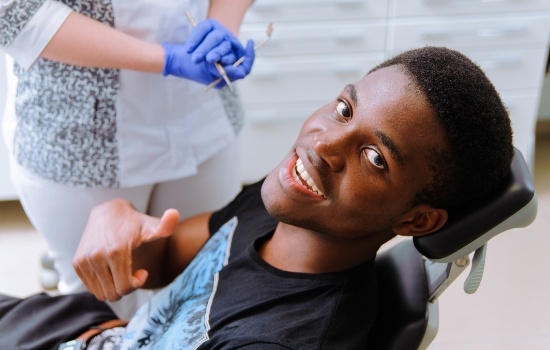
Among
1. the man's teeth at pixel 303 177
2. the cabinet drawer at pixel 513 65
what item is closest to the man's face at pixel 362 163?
the man's teeth at pixel 303 177

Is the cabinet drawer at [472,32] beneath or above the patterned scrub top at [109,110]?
beneath

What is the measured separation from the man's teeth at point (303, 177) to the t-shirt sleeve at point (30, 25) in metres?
0.55

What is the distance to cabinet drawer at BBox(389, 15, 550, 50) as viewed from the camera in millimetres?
2176

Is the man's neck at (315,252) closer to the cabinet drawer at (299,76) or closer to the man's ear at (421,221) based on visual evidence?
the man's ear at (421,221)

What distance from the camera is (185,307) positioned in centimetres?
107

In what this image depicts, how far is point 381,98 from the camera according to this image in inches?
35.1

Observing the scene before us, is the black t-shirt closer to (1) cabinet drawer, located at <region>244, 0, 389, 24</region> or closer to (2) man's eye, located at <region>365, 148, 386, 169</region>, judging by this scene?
(2) man's eye, located at <region>365, 148, 386, 169</region>

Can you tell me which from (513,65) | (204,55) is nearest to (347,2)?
(513,65)

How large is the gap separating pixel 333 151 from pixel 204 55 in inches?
16.8

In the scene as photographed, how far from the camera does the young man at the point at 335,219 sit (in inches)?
33.7

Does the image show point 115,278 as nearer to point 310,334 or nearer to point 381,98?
point 310,334

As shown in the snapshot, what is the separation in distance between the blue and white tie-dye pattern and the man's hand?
0.07 m

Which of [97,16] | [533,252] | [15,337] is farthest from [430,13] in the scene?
[15,337]

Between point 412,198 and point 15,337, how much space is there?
0.82 metres
